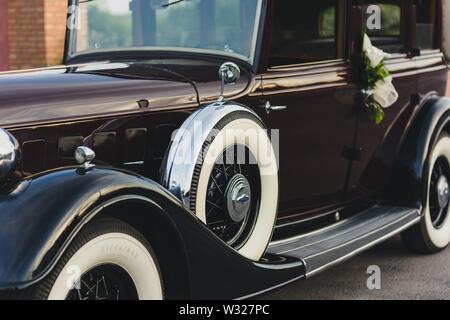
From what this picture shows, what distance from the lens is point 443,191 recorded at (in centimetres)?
468

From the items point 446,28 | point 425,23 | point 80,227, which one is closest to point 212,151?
point 80,227

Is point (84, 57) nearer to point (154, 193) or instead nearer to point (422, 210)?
point (154, 193)

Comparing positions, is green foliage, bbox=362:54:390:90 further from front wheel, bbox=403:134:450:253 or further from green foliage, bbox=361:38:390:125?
front wheel, bbox=403:134:450:253

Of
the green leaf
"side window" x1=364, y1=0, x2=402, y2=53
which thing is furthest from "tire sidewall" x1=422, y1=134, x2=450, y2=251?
"side window" x1=364, y1=0, x2=402, y2=53

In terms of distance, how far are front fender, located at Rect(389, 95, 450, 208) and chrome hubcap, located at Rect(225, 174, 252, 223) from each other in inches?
57.1

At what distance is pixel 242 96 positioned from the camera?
3.39 meters

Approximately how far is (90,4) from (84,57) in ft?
0.86

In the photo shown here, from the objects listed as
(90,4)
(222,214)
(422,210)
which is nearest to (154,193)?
(222,214)

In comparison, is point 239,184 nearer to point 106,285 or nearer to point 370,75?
point 106,285

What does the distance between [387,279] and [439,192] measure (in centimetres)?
76

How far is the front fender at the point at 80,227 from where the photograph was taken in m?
2.23

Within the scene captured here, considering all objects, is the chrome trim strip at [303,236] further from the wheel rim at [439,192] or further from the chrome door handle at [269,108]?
the wheel rim at [439,192]

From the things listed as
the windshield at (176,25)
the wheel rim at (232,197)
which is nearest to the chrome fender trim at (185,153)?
the wheel rim at (232,197)

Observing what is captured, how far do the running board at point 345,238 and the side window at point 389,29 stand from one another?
3.17 ft
